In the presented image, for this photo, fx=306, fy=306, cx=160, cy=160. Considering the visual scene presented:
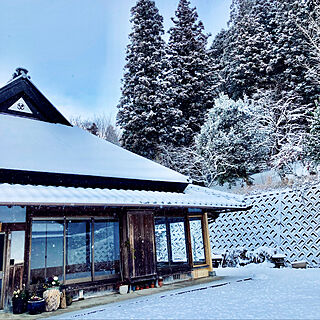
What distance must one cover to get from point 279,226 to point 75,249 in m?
6.01

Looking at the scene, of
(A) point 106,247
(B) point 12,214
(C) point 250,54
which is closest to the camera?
(B) point 12,214

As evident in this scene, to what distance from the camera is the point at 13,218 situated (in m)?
5.43

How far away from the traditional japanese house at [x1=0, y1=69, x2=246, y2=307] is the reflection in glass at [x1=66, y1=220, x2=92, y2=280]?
0.06 ft

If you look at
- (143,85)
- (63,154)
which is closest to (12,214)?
(63,154)

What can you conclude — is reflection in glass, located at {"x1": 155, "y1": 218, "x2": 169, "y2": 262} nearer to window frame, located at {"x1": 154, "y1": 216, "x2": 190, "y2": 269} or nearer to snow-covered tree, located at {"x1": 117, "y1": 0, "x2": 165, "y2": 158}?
window frame, located at {"x1": 154, "y1": 216, "x2": 190, "y2": 269}

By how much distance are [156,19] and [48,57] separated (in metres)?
6.44

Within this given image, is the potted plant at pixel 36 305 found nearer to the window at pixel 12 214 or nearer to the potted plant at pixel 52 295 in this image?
the potted plant at pixel 52 295

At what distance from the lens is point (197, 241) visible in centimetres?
811

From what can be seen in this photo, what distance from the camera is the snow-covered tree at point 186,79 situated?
16.0 metres

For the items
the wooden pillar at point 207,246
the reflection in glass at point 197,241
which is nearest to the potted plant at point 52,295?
the reflection in glass at point 197,241

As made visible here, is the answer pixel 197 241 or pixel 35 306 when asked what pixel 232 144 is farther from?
pixel 35 306

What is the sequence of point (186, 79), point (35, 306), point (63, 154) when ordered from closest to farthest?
point (35, 306) → point (63, 154) → point (186, 79)

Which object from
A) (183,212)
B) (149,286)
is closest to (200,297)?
(149,286)

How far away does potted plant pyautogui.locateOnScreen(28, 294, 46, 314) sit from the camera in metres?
4.89
